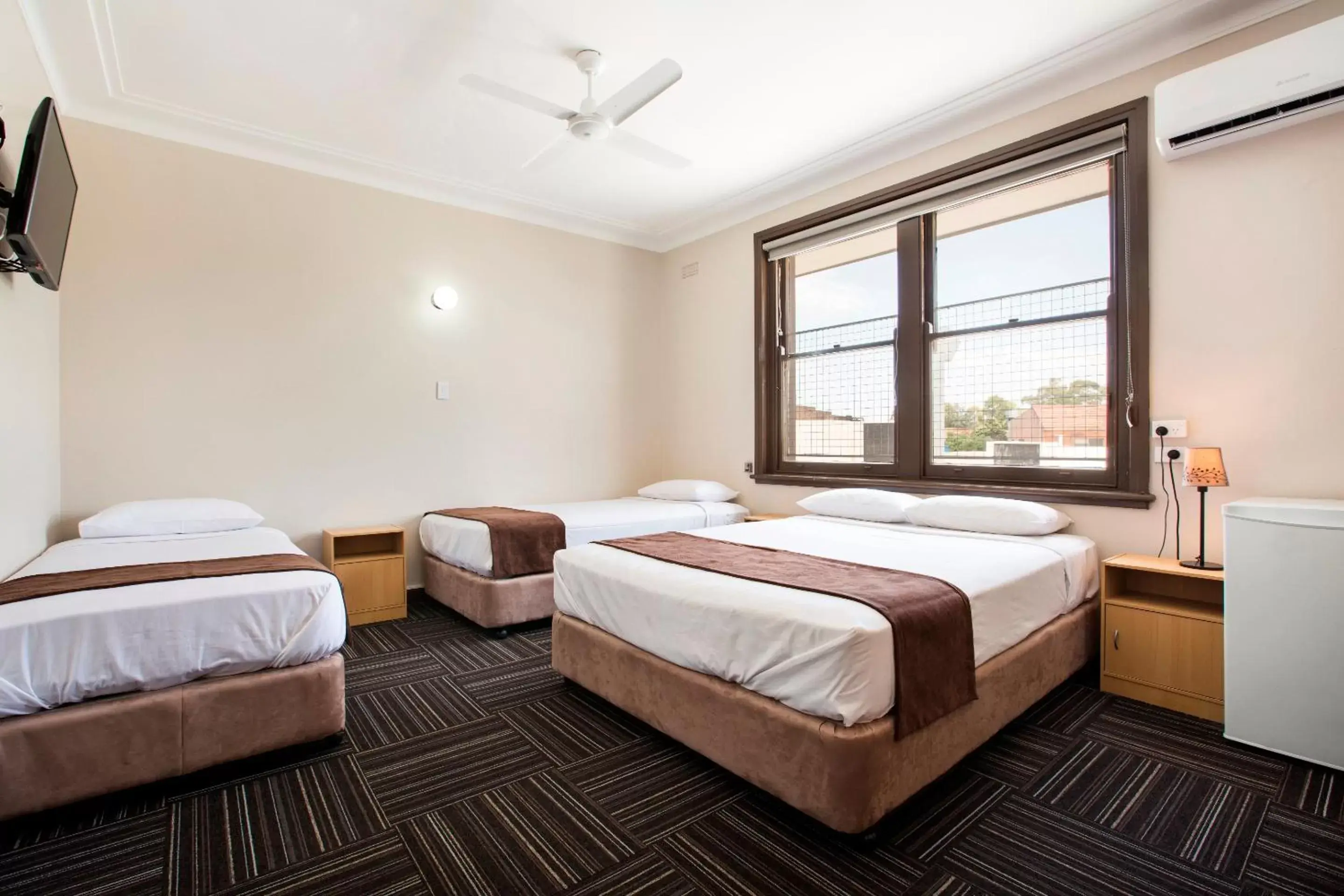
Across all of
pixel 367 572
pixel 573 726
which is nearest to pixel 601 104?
pixel 573 726

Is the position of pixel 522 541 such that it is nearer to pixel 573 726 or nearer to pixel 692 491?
pixel 573 726

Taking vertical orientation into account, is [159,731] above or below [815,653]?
below

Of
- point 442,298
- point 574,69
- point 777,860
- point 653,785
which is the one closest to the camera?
point 777,860

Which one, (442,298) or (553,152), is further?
(442,298)

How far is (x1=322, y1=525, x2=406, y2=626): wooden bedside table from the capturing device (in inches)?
141

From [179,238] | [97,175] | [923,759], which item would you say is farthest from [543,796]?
[97,175]

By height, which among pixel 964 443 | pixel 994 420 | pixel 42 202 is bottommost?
pixel 964 443

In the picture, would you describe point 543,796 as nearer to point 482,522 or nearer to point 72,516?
point 482,522

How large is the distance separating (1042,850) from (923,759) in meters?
0.34

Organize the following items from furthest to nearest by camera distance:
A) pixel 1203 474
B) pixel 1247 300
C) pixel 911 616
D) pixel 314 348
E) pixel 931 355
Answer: pixel 314 348
pixel 931 355
pixel 1247 300
pixel 1203 474
pixel 911 616

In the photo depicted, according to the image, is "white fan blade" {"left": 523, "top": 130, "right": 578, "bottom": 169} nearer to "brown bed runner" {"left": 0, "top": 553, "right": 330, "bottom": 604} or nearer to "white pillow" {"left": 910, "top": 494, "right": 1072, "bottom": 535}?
"brown bed runner" {"left": 0, "top": 553, "right": 330, "bottom": 604}

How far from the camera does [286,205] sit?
372cm

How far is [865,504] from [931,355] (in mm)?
1005

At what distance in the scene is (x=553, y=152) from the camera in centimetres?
367
